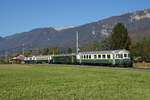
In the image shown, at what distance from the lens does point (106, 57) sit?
46.9 meters

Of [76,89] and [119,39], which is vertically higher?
[119,39]

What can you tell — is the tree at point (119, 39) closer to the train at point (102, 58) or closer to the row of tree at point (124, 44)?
the row of tree at point (124, 44)

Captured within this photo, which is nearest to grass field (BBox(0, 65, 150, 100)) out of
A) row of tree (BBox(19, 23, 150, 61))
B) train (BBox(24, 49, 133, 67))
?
train (BBox(24, 49, 133, 67))

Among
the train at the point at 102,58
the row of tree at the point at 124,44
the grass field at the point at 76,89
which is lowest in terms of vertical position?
the grass field at the point at 76,89

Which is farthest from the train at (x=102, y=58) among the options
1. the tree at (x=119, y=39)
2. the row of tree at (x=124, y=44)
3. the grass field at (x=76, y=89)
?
the grass field at (x=76, y=89)

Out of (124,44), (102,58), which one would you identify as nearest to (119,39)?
(124,44)

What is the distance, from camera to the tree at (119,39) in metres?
82.4

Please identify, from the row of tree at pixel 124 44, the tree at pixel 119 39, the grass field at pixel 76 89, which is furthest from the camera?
the tree at pixel 119 39

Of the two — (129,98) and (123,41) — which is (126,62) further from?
(123,41)

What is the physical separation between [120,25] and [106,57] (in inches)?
1658

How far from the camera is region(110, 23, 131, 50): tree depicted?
8238cm

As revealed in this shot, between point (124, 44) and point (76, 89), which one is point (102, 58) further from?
point (124, 44)

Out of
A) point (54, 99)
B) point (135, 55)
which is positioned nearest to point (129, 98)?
point (54, 99)

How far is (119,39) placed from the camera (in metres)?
83.3
